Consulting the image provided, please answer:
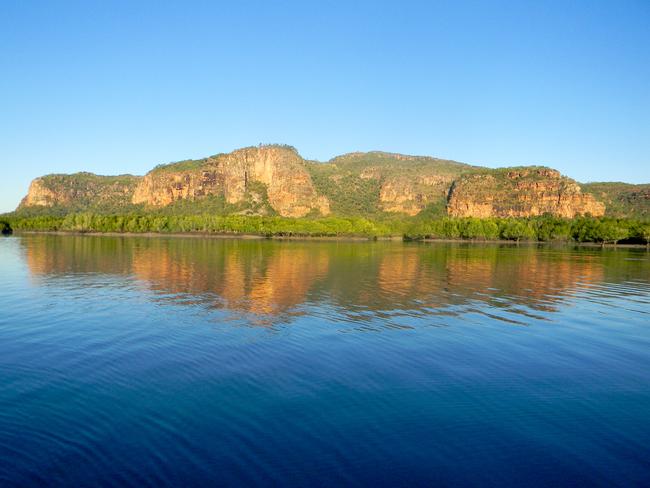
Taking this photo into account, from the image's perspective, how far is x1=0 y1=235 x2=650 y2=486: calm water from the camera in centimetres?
1038

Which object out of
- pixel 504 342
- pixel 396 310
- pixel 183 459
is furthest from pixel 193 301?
pixel 183 459

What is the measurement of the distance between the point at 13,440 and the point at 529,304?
29906mm

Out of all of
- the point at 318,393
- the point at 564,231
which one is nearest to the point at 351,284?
the point at 318,393

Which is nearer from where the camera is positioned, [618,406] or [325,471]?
[325,471]

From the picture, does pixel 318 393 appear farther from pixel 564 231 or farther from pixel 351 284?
pixel 564 231

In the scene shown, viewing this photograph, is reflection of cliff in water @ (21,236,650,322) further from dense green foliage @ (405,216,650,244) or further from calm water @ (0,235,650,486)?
dense green foliage @ (405,216,650,244)

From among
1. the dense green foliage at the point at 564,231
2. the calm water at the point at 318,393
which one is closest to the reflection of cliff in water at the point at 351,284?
the calm water at the point at 318,393

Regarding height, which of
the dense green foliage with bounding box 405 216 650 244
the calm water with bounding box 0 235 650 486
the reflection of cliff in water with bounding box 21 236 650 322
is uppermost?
the dense green foliage with bounding box 405 216 650 244

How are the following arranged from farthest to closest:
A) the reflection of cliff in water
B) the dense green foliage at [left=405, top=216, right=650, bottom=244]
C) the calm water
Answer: the dense green foliage at [left=405, top=216, right=650, bottom=244] < the reflection of cliff in water < the calm water

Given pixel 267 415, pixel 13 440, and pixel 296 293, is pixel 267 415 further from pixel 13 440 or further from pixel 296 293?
pixel 296 293

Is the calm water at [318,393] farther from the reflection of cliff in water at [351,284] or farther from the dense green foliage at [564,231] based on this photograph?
the dense green foliage at [564,231]

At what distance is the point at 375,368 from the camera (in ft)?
56.3

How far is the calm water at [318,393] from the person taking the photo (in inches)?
409

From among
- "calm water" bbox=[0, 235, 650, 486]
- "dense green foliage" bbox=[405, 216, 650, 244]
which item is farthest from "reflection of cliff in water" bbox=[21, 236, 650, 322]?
"dense green foliage" bbox=[405, 216, 650, 244]
